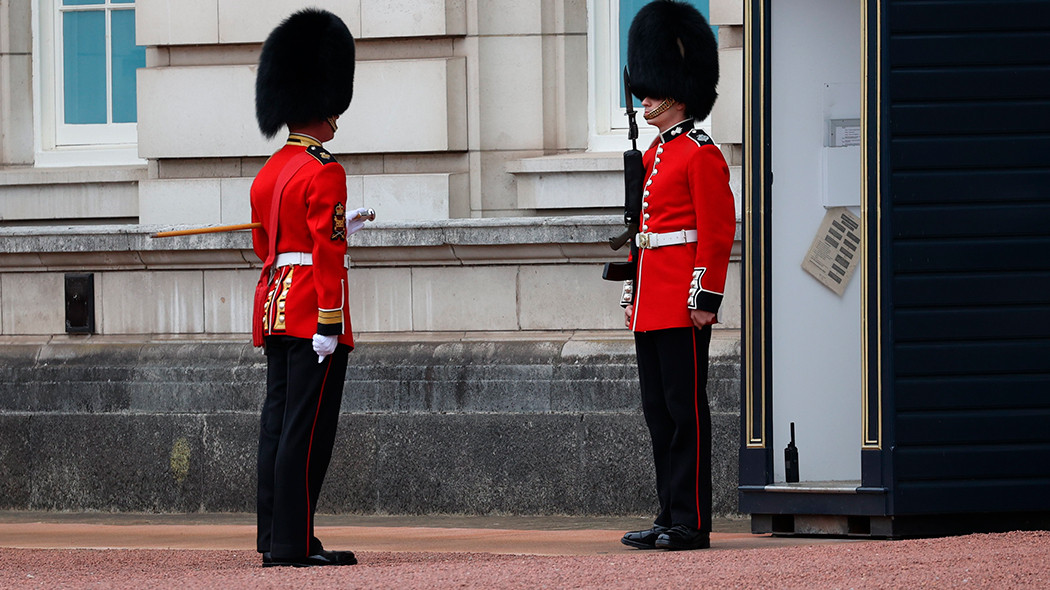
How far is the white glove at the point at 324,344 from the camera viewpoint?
16.4 ft

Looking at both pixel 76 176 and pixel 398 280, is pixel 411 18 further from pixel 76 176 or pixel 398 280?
pixel 76 176

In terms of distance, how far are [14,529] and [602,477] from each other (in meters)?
2.29

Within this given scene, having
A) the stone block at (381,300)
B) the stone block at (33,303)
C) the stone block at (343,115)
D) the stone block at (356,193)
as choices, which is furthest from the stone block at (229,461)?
the stone block at (343,115)

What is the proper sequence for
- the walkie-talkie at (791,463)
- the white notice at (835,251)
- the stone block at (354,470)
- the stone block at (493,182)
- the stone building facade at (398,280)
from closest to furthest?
1. the walkie-talkie at (791,463)
2. the white notice at (835,251)
3. the stone building facade at (398,280)
4. the stone block at (354,470)
5. the stone block at (493,182)

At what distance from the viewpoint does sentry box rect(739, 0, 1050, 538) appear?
541 centimetres

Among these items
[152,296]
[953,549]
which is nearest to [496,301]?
[152,296]

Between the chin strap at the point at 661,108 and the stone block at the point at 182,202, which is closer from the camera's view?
the chin strap at the point at 661,108

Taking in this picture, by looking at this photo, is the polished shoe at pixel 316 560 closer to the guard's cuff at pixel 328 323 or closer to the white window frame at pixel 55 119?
the guard's cuff at pixel 328 323

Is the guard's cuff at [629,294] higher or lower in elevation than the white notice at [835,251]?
lower

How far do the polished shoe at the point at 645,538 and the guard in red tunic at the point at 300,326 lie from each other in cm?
86

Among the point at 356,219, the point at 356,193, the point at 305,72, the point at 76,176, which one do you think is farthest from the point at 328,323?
the point at 76,176

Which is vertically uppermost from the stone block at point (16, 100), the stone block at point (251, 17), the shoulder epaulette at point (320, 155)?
the stone block at point (251, 17)

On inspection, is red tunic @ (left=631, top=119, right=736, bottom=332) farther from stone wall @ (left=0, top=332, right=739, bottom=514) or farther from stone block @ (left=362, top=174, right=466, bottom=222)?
stone block @ (left=362, top=174, right=466, bottom=222)

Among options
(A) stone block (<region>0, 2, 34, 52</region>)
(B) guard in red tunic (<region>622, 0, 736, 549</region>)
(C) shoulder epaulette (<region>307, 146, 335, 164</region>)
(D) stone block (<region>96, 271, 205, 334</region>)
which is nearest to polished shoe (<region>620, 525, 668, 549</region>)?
(B) guard in red tunic (<region>622, 0, 736, 549</region>)
